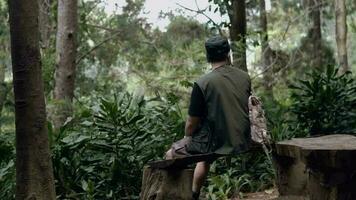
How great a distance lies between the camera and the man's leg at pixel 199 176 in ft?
16.7

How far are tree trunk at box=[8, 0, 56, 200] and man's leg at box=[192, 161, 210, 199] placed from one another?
1.40 meters

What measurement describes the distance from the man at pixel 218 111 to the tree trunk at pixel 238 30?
4129mm

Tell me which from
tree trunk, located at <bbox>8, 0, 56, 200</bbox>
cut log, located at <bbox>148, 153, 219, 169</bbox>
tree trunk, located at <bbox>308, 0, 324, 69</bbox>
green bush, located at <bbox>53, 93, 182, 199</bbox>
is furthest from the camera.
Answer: tree trunk, located at <bbox>308, 0, 324, 69</bbox>

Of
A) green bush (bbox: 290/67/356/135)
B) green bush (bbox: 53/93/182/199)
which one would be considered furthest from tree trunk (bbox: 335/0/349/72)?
green bush (bbox: 53/93/182/199)

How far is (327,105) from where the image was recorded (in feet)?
25.1

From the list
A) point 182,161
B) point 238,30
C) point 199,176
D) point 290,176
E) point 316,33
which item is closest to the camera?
point 182,161

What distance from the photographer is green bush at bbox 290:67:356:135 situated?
7.56 meters

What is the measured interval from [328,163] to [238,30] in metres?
5.37

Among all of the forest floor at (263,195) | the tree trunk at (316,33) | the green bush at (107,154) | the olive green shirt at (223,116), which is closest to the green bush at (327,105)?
the forest floor at (263,195)

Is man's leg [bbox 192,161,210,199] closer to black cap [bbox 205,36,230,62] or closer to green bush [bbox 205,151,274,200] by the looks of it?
black cap [bbox 205,36,230,62]

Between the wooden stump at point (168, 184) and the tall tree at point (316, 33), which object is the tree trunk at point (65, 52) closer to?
the wooden stump at point (168, 184)

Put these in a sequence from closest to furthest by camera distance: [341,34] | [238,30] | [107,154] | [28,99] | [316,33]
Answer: [28,99]
[107,154]
[238,30]
[341,34]
[316,33]

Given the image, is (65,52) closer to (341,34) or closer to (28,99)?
(28,99)

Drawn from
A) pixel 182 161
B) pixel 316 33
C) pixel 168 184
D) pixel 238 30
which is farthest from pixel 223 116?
pixel 316 33
